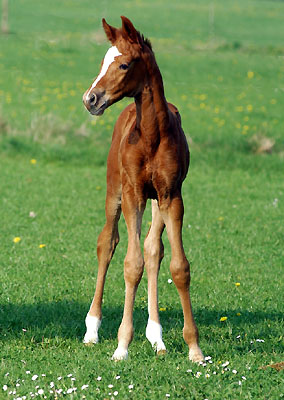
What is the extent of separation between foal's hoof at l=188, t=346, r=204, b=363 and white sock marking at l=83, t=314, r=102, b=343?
0.91 metres

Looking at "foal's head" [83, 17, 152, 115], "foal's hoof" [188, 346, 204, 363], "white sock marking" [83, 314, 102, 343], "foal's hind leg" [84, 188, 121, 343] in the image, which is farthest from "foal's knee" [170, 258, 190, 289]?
"foal's head" [83, 17, 152, 115]

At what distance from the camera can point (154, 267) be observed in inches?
230

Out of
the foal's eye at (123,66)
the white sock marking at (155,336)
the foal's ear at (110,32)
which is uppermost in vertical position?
the foal's ear at (110,32)

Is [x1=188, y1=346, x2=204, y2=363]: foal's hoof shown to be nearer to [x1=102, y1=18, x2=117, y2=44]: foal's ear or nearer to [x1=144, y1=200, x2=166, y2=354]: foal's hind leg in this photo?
[x1=144, y1=200, x2=166, y2=354]: foal's hind leg

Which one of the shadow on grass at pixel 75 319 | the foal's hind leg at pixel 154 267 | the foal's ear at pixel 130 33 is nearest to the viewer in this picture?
the foal's ear at pixel 130 33

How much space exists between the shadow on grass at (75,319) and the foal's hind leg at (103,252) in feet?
0.49

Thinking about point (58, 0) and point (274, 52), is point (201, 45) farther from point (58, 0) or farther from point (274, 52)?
point (58, 0)

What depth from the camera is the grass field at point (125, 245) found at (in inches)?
197

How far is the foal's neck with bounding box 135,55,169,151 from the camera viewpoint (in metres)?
5.04

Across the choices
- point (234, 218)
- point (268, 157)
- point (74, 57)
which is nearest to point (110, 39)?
point (234, 218)

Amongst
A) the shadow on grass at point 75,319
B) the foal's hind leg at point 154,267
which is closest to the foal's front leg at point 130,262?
the foal's hind leg at point 154,267

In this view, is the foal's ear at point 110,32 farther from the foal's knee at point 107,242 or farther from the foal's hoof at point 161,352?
the foal's hoof at point 161,352

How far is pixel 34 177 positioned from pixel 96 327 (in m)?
7.51

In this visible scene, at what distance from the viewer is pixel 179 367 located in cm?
506
